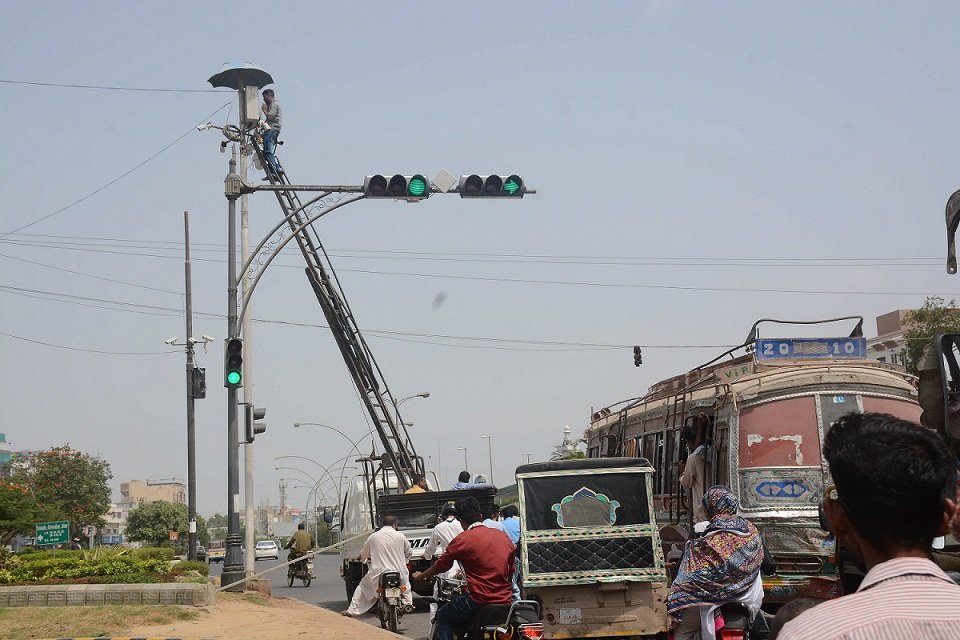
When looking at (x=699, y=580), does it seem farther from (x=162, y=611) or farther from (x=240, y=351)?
(x=240, y=351)

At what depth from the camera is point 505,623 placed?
9023mm

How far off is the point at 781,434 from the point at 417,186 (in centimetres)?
673

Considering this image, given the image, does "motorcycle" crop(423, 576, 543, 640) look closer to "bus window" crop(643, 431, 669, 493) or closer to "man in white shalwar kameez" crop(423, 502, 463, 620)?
"man in white shalwar kameez" crop(423, 502, 463, 620)

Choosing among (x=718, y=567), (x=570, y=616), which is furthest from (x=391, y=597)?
(x=718, y=567)

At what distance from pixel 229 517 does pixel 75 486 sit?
58.0m

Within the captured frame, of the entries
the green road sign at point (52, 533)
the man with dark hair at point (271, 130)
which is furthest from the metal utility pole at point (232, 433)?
the green road sign at point (52, 533)

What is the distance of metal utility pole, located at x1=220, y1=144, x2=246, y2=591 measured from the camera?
20.5 metres

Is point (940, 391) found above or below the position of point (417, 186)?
below

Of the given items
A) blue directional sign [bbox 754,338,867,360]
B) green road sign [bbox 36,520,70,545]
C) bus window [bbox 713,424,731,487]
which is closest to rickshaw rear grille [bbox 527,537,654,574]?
bus window [bbox 713,424,731,487]

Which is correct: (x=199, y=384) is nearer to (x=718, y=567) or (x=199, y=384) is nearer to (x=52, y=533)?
(x=52, y=533)

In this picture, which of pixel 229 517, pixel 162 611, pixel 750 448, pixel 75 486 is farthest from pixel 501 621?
pixel 75 486

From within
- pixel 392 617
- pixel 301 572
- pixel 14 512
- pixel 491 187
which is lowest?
pixel 301 572

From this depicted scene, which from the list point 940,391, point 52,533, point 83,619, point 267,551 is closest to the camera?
point 940,391

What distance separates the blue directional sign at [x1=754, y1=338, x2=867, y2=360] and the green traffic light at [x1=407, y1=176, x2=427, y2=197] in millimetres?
5597
